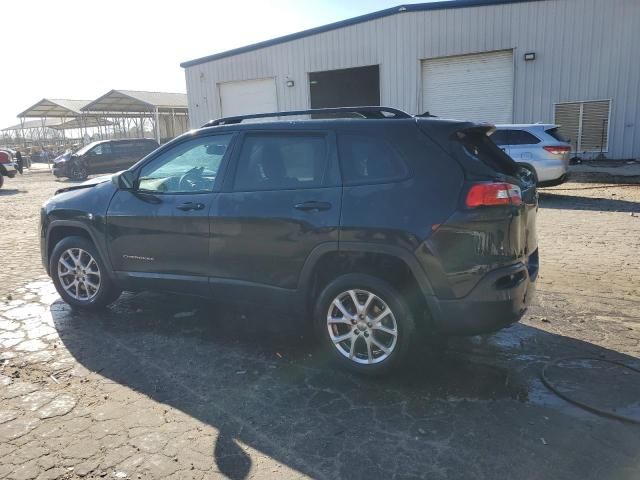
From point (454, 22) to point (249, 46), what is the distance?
9.02 metres

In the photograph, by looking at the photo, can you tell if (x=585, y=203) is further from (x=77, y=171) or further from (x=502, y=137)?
(x=77, y=171)

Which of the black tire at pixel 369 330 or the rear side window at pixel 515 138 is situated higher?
the rear side window at pixel 515 138

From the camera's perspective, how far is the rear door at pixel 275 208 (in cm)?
373

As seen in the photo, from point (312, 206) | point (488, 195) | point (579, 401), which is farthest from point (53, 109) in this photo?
point (579, 401)

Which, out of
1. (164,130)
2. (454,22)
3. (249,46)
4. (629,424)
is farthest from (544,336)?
(164,130)

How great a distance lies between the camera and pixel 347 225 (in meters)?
3.58

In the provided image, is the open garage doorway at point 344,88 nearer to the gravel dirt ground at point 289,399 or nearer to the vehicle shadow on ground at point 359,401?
the gravel dirt ground at point 289,399

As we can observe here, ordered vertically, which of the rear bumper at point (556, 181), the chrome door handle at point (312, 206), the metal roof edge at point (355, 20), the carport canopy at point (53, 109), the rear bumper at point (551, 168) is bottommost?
the rear bumper at point (556, 181)

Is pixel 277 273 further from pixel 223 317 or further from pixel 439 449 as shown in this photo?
pixel 439 449

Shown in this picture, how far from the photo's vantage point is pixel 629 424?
10.1 ft

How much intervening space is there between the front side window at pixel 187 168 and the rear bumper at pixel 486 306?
7.13 ft

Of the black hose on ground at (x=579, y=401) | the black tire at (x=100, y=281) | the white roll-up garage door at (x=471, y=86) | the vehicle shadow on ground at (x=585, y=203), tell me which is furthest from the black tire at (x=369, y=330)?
the white roll-up garage door at (x=471, y=86)

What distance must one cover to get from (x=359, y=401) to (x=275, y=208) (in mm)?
1516

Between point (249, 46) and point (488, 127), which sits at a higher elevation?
point (249, 46)
